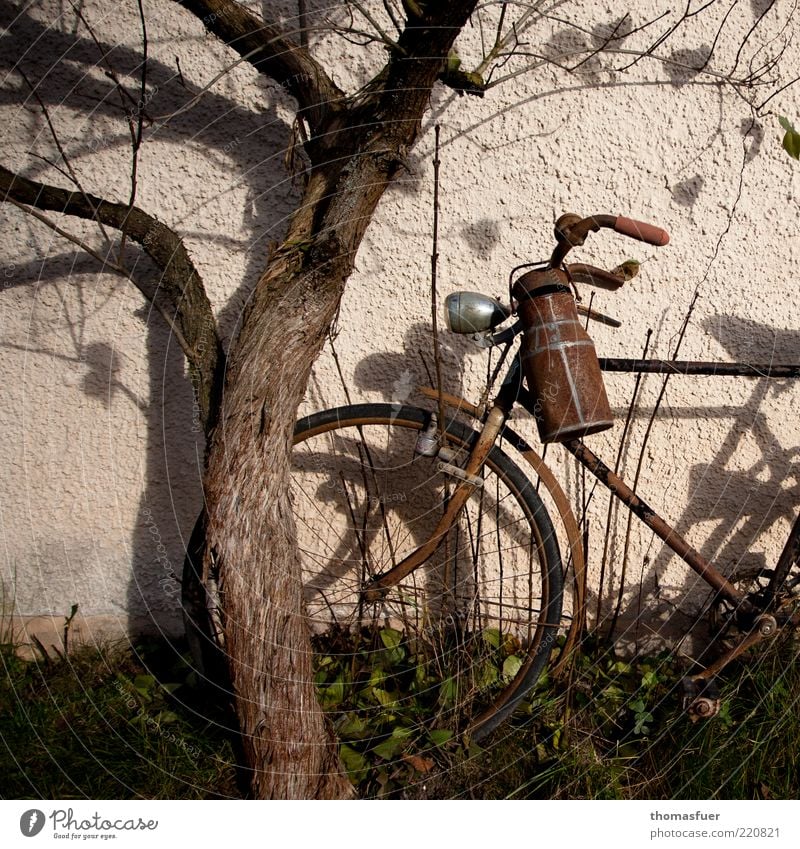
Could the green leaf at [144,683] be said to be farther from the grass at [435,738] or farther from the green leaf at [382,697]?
the green leaf at [382,697]

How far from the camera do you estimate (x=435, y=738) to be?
191cm

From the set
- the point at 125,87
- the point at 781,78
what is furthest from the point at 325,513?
the point at 781,78

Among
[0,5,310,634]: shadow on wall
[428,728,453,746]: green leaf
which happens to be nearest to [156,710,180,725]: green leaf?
[0,5,310,634]: shadow on wall

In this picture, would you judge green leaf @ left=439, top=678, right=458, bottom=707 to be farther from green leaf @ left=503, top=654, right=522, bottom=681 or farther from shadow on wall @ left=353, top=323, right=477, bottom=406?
shadow on wall @ left=353, top=323, right=477, bottom=406

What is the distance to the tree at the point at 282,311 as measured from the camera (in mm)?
1627

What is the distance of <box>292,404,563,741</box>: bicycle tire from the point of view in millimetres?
2141

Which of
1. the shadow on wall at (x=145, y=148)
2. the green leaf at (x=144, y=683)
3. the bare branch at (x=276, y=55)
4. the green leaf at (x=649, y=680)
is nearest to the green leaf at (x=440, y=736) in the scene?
the green leaf at (x=649, y=680)

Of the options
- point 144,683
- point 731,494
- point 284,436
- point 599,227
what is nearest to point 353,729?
point 144,683

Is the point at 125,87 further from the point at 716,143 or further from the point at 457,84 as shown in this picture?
the point at 716,143

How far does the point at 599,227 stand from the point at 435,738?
1498 millimetres

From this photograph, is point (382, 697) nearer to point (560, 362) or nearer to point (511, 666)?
point (511, 666)

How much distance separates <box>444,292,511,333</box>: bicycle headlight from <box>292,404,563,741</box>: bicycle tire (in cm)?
53

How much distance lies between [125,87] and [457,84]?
1028 millimetres

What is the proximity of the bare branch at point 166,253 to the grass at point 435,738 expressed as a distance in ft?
3.35
